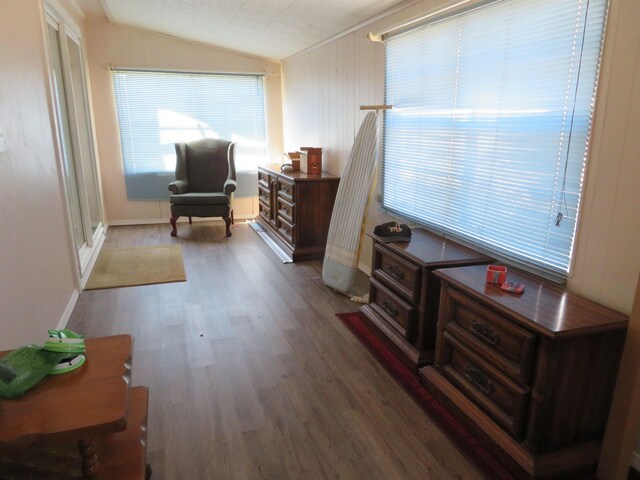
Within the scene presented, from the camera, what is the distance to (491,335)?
5.89ft

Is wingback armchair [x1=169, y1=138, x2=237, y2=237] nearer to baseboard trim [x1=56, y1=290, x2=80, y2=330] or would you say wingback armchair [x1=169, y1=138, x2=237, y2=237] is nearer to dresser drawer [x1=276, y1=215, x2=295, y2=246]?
dresser drawer [x1=276, y1=215, x2=295, y2=246]

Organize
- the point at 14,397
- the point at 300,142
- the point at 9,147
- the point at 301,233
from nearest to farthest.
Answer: the point at 14,397
the point at 9,147
the point at 301,233
the point at 300,142

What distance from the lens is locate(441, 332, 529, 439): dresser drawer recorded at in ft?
5.49

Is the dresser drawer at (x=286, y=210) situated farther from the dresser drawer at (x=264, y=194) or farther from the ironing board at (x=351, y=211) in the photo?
the ironing board at (x=351, y=211)

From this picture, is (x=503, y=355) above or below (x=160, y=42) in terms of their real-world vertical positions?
below

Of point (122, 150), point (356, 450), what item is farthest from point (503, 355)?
point (122, 150)

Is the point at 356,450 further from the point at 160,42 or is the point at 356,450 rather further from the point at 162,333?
the point at 160,42

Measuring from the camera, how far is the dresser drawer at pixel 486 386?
1673 mm

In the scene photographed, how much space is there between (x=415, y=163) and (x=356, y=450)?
77.0 inches

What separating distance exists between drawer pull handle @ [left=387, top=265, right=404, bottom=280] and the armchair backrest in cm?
345

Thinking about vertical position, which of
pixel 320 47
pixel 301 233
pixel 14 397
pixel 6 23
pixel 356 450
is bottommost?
pixel 356 450

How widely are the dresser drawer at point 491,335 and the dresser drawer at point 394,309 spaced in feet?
1.18

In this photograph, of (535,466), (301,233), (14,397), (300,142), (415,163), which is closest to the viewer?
(14,397)

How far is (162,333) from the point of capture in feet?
9.23
